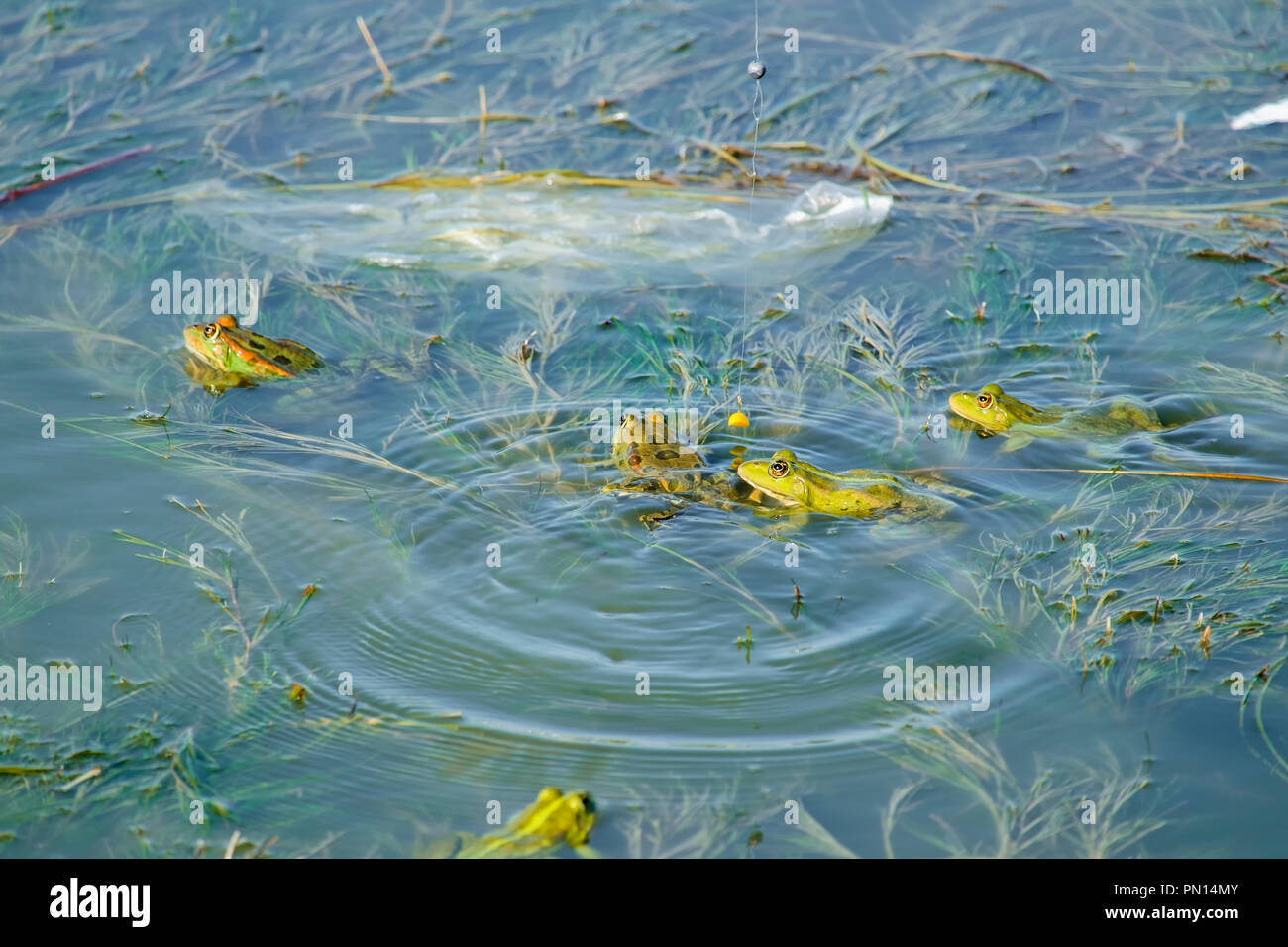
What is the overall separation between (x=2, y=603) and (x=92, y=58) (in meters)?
5.89

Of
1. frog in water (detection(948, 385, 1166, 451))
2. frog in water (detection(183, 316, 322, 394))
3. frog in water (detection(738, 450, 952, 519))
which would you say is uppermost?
frog in water (detection(183, 316, 322, 394))

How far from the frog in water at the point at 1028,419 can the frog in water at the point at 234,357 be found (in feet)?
11.0

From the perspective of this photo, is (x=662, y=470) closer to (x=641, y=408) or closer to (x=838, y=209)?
(x=641, y=408)

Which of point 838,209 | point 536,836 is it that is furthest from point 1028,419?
point 536,836

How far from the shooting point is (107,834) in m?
3.47

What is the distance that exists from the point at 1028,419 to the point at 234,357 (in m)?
3.92

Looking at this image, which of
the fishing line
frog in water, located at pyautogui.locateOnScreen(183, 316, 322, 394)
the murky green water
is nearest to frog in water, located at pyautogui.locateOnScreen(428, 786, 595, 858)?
the murky green water

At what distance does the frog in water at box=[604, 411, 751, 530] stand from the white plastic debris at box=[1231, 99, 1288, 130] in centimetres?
545

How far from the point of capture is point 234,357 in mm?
5773

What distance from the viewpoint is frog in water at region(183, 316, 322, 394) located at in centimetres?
577

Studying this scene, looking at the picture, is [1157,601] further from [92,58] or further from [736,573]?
[92,58]

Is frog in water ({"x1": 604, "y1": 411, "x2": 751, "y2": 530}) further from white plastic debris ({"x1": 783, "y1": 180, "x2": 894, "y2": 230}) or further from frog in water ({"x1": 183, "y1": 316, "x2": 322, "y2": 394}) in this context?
white plastic debris ({"x1": 783, "y1": 180, "x2": 894, "y2": 230})
